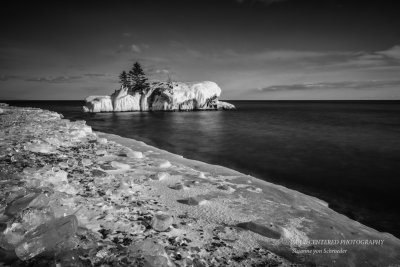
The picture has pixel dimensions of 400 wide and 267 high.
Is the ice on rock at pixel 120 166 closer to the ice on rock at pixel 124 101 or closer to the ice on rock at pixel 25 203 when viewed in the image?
the ice on rock at pixel 25 203

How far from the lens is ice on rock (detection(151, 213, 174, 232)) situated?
121 inches

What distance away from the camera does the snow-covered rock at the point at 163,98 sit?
176 feet

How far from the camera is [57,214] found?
2.86 metres

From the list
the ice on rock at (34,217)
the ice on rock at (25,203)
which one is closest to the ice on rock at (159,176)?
the ice on rock at (25,203)

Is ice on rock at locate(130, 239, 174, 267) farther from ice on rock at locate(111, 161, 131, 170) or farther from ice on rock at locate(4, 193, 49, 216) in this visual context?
ice on rock at locate(111, 161, 131, 170)

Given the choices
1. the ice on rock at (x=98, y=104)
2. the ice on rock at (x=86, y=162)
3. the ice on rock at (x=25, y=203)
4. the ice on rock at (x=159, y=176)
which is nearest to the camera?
the ice on rock at (x=25, y=203)

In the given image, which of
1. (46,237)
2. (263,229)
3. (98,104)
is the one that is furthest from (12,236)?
(98,104)

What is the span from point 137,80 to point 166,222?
5946 cm

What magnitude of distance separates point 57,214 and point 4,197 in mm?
834

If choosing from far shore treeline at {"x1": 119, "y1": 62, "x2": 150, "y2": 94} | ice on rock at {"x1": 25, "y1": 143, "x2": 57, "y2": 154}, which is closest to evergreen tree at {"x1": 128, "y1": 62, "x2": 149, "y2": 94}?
far shore treeline at {"x1": 119, "y1": 62, "x2": 150, "y2": 94}

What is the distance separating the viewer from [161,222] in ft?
10.4

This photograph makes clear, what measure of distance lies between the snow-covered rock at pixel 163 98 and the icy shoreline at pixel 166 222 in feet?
169

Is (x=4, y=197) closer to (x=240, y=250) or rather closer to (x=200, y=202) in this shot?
(x=200, y=202)

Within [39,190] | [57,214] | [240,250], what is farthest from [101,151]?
[240,250]
